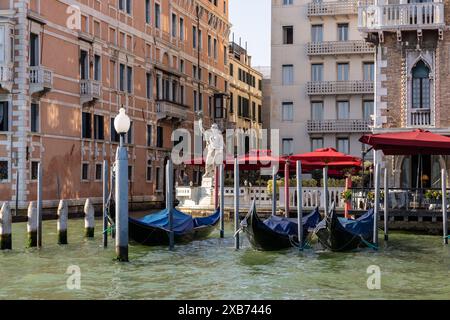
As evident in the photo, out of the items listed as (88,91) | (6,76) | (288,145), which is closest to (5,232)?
(6,76)

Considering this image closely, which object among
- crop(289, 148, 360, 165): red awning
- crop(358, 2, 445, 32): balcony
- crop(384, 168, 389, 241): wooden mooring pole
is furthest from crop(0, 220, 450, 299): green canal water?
crop(358, 2, 445, 32): balcony

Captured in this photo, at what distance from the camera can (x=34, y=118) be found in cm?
2609

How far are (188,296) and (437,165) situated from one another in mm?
12406

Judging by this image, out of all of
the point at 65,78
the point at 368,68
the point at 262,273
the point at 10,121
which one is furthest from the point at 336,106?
the point at 262,273

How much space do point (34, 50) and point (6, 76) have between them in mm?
1594

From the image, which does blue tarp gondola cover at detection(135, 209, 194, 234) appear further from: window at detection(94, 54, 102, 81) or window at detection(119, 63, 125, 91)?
window at detection(119, 63, 125, 91)

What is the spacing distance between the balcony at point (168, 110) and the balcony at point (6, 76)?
1173 cm

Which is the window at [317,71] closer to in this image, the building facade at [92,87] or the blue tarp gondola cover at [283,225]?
the building facade at [92,87]

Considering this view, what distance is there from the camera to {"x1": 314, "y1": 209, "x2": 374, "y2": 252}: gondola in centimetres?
1623

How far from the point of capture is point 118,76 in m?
32.3

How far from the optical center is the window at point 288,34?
3425 cm

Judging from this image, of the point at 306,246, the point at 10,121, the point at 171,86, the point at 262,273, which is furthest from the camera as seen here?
the point at 171,86

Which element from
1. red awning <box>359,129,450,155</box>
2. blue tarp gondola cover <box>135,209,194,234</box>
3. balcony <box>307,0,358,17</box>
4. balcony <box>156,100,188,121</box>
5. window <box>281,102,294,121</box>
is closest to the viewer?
blue tarp gondola cover <box>135,209,194,234</box>

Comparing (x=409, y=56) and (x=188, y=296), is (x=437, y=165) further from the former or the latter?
(x=188, y=296)
